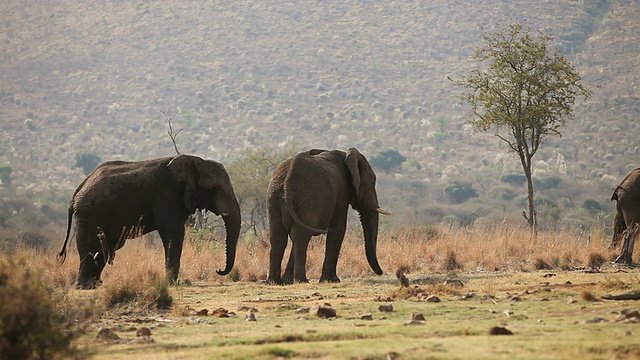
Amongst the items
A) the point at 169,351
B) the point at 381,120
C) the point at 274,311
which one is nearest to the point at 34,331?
the point at 169,351

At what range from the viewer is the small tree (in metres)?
97.8

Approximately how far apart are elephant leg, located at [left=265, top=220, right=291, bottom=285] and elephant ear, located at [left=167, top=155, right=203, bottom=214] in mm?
1561

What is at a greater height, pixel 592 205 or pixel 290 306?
pixel 592 205

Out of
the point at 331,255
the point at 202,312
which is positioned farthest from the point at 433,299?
the point at 331,255

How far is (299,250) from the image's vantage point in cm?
1955

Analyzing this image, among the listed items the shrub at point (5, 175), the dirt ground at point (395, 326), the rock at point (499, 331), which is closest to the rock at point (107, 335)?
the dirt ground at point (395, 326)

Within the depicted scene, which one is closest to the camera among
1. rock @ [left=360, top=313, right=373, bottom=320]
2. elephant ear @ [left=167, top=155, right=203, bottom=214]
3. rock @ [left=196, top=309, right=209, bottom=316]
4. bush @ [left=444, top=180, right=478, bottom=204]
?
rock @ [left=360, top=313, right=373, bottom=320]

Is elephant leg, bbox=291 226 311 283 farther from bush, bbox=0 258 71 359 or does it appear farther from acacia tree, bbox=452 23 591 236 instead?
acacia tree, bbox=452 23 591 236

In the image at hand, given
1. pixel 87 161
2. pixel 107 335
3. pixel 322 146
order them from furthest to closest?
pixel 322 146, pixel 87 161, pixel 107 335

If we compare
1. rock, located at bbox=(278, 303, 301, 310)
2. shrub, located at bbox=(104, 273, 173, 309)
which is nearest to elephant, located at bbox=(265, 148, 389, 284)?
rock, located at bbox=(278, 303, 301, 310)

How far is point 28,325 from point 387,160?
90.3 meters

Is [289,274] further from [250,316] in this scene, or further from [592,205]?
[592,205]

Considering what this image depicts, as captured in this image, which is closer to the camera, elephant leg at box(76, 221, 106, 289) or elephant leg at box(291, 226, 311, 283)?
elephant leg at box(76, 221, 106, 289)

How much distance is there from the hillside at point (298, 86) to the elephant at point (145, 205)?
2280 inches
